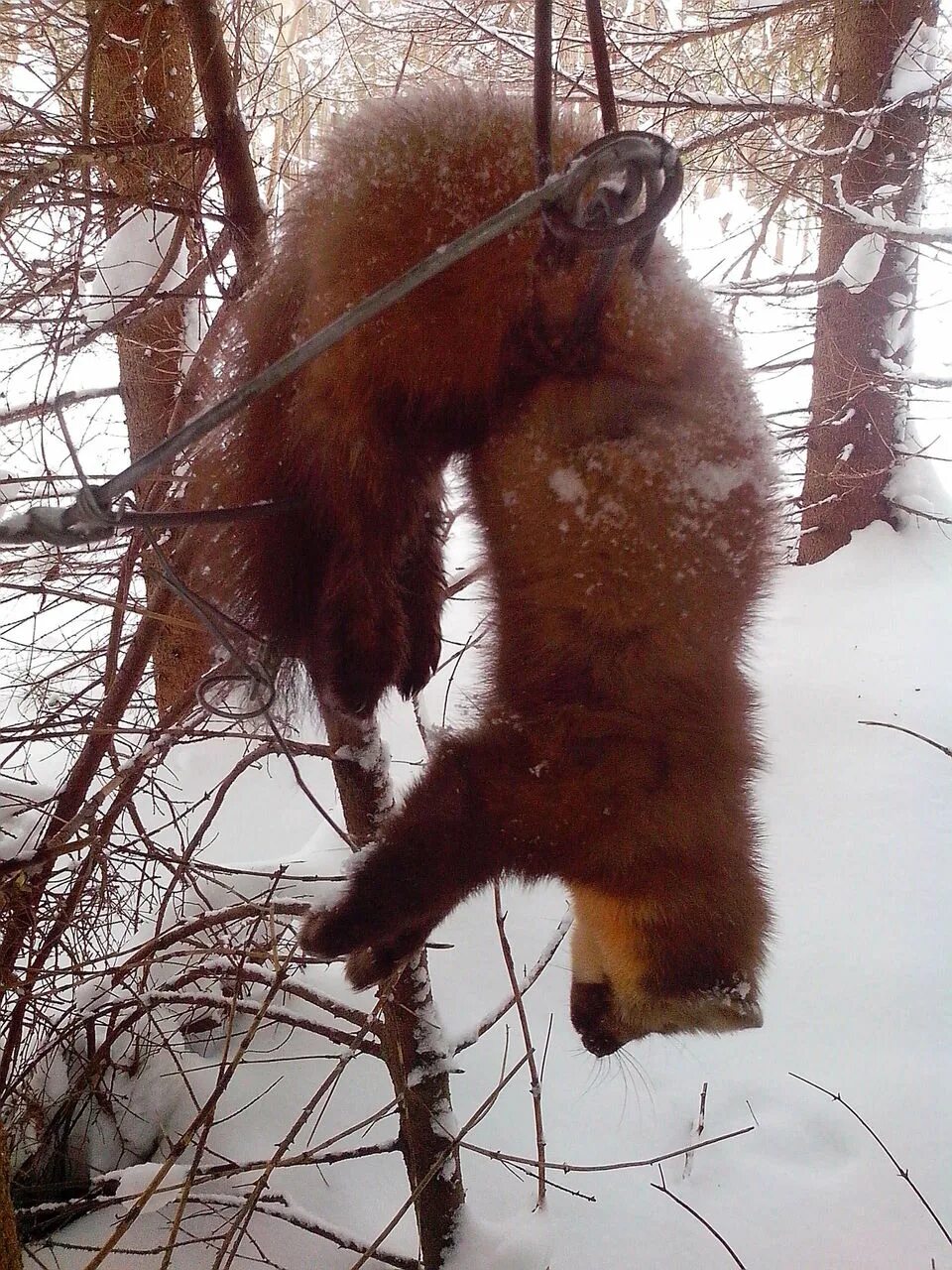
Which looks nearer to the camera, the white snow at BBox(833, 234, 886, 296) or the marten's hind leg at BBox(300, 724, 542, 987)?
the marten's hind leg at BBox(300, 724, 542, 987)

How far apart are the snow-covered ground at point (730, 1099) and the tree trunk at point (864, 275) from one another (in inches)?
87.3

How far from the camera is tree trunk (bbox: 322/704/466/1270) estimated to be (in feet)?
6.35

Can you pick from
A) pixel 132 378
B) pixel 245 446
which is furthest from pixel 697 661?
pixel 132 378

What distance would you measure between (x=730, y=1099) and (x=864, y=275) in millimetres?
4576

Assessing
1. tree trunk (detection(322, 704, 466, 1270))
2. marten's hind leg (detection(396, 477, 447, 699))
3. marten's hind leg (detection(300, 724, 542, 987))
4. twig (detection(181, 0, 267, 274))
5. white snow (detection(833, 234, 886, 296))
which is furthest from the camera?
white snow (detection(833, 234, 886, 296))

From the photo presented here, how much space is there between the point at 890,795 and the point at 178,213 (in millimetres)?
A: 3637

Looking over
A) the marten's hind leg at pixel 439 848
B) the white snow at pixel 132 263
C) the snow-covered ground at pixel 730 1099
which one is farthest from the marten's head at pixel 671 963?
the white snow at pixel 132 263

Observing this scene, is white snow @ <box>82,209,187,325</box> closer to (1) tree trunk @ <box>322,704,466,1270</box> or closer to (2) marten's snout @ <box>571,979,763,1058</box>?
(1) tree trunk @ <box>322,704,466,1270</box>

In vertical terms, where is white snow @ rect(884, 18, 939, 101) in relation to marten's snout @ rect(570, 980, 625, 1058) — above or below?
above

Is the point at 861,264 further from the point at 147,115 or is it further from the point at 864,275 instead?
the point at 147,115

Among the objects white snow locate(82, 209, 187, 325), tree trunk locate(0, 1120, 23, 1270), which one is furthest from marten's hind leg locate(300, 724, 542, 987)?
white snow locate(82, 209, 187, 325)

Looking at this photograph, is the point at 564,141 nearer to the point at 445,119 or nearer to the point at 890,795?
the point at 445,119

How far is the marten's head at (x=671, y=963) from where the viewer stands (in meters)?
1.07

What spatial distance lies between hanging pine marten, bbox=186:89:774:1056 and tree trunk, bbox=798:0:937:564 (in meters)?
3.57
